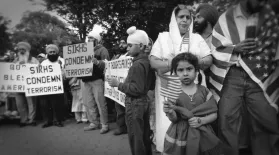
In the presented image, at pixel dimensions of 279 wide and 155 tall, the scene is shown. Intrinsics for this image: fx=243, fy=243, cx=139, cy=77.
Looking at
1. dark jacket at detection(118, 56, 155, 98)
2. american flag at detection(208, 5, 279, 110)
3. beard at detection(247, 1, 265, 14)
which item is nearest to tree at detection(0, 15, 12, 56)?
dark jacket at detection(118, 56, 155, 98)

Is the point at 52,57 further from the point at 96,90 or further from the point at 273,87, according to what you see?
the point at 273,87

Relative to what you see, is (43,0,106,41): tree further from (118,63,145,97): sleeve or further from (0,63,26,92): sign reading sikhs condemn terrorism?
(118,63,145,97): sleeve

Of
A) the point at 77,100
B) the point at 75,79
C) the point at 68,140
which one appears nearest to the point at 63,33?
the point at 75,79

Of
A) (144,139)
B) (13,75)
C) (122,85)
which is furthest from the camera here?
(13,75)

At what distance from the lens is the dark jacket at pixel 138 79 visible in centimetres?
284

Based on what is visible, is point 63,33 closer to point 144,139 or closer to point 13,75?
point 13,75

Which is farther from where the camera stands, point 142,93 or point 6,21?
point 142,93

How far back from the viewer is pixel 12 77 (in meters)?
Answer: 6.22

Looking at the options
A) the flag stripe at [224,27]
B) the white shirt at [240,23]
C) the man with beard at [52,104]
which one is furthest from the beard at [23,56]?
the white shirt at [240,23]

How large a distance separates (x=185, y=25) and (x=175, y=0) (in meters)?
6.38

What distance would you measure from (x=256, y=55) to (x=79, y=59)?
405cm

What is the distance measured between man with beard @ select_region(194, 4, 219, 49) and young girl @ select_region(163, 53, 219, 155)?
78 cm

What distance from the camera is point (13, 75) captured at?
246 inches

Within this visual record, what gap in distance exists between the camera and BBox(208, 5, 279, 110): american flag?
5.47 ft
